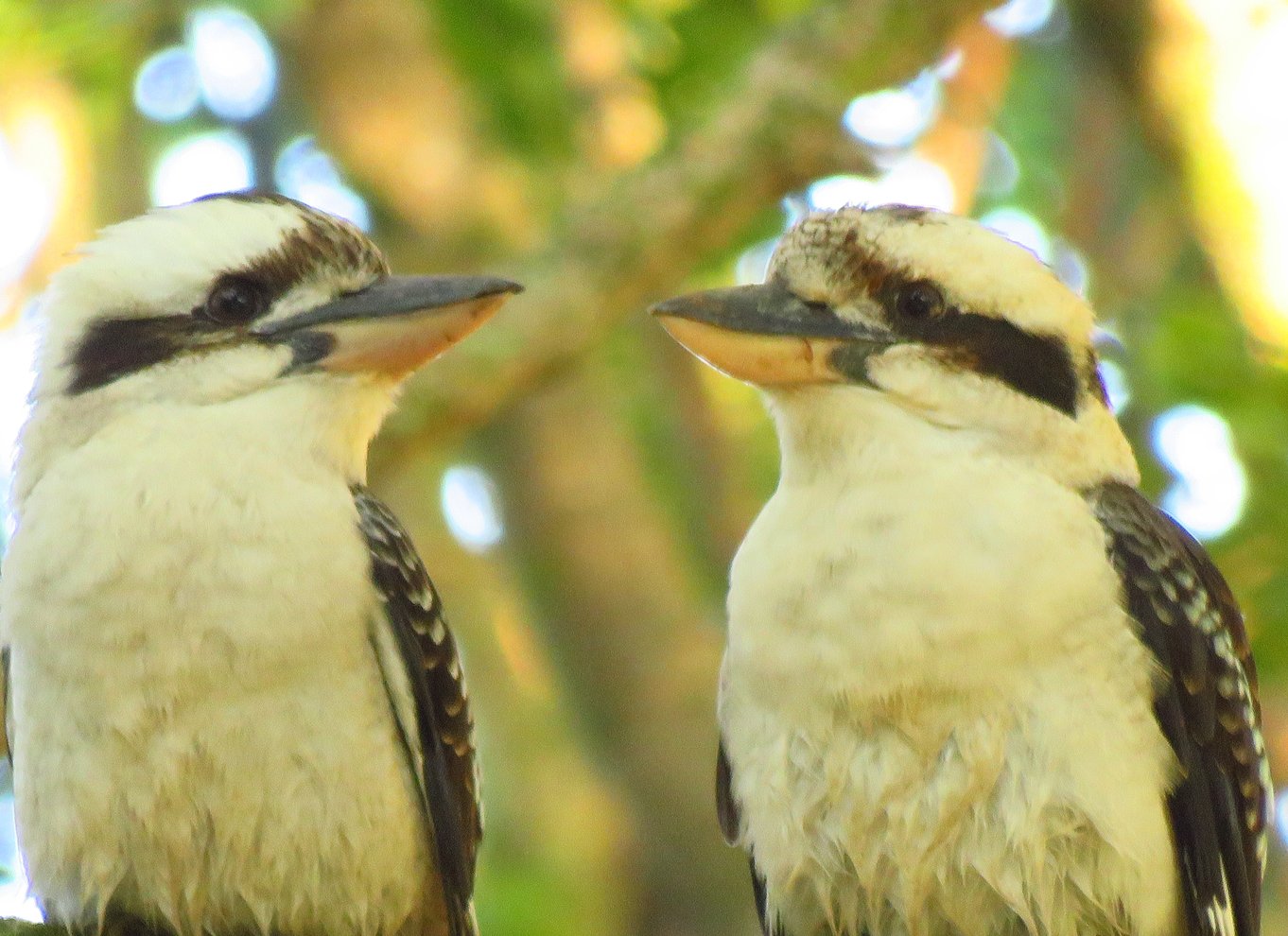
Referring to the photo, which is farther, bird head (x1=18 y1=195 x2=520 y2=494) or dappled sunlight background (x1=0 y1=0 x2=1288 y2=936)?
dappled sunlight background (x1=0 y1=0 x2=1288 y2=936)

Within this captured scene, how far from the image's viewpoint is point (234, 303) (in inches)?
131

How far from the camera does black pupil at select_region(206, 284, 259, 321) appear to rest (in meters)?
3.31

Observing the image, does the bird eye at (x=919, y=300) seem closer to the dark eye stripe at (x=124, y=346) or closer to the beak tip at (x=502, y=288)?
the beak tip at (x=502, y=288)

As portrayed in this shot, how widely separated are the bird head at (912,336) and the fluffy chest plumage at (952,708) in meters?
0.08

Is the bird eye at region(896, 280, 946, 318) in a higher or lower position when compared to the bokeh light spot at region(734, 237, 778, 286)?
lower

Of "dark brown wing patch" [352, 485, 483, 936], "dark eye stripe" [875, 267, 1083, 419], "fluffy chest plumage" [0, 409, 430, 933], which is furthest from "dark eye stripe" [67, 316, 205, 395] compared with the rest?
"dark eye stripe" [875, 267, 1083, 419]

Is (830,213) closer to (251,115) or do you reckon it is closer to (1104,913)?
(1104,913)

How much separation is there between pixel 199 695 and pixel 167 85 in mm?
4476

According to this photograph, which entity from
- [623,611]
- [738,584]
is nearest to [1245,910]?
[738,584]

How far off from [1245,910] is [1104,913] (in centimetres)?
38

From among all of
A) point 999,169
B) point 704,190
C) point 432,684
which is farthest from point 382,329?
point 999,169

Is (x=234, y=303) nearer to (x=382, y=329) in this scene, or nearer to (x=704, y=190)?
(x=382, y=329)

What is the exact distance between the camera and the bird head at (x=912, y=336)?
10.4 ft

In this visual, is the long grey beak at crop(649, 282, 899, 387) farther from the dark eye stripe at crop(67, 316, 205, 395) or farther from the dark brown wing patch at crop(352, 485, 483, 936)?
the dark eye stripe at crop(67, 316, 205, 395)
